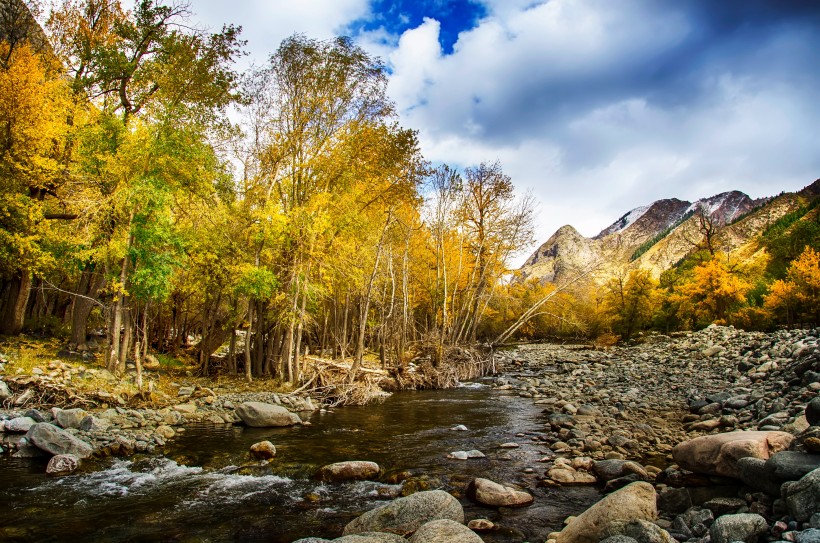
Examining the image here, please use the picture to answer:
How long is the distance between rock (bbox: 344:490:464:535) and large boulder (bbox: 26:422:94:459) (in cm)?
630

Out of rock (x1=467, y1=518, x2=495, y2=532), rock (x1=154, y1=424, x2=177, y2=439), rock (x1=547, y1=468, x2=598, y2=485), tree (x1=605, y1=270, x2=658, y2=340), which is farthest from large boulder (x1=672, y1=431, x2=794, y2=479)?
tree (x1=605, y1=270, x2=658, y2=340)

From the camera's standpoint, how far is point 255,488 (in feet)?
25.1

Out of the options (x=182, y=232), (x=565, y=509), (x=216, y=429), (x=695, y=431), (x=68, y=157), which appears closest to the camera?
(x=565, y=509)

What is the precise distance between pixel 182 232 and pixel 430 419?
11.7 meters

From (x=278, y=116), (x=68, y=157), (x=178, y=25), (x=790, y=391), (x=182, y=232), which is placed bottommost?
(x=790, y=391)

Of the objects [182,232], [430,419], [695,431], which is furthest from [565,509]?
[182,232]

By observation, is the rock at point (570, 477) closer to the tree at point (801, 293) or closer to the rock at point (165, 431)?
the rock at point (165, 431)

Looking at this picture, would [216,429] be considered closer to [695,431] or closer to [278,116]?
[695,431]

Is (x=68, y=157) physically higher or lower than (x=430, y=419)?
higher

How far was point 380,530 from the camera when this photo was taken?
5680 mm

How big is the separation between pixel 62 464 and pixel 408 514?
6550mm

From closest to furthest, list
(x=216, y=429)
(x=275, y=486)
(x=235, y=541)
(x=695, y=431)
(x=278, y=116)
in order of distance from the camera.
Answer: (x=235, y=541), (x=275, y=486), (x=695, y=431), (x=216, y=429), (x=278, y=116)

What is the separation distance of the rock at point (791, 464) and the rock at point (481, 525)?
3494 millimetres

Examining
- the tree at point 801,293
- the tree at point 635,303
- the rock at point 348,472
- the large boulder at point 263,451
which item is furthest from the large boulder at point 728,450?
the tree at point 635,303
